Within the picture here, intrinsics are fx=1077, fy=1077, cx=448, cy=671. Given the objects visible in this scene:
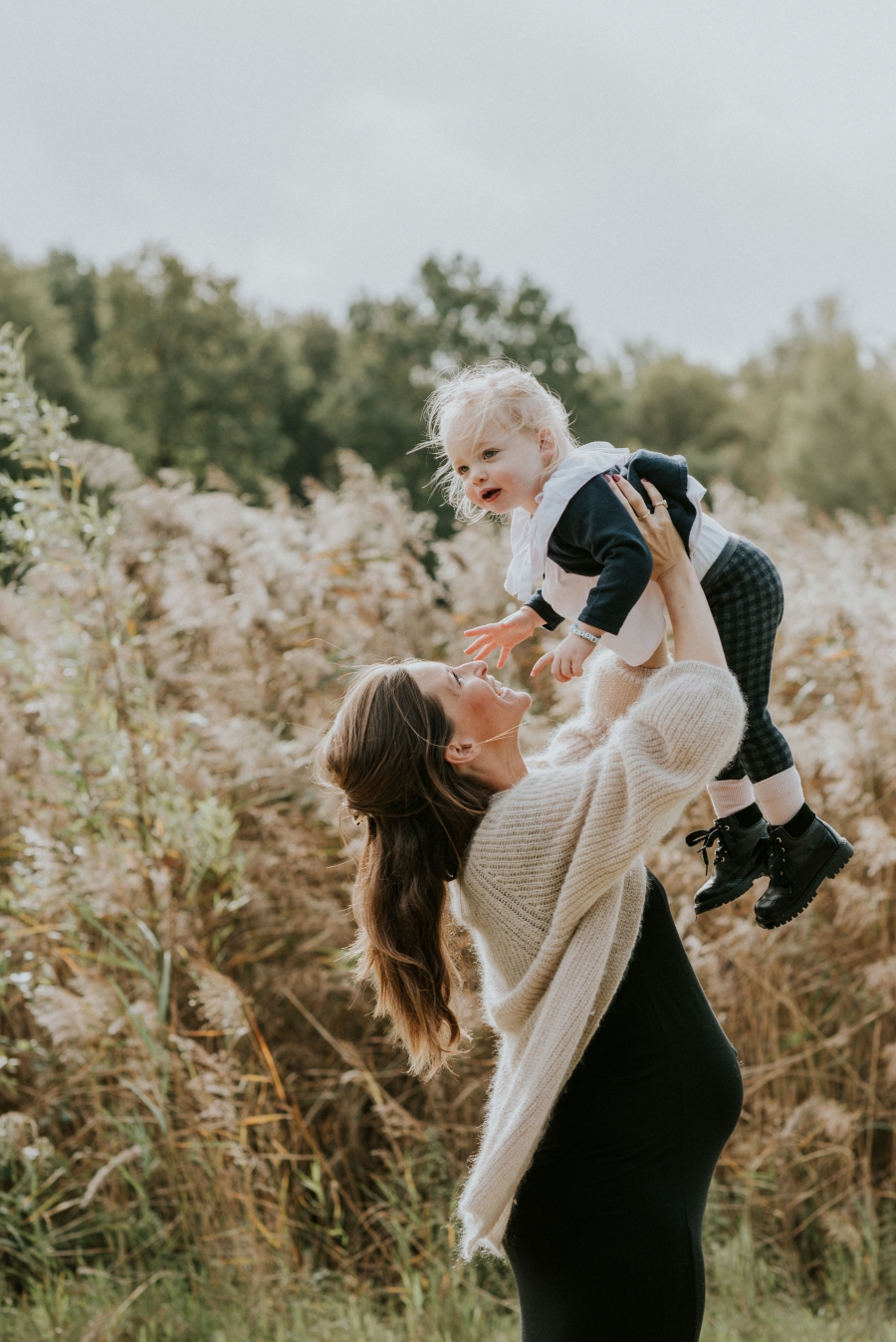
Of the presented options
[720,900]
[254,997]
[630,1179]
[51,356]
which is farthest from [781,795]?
[51,356]

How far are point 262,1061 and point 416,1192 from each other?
0.57 m

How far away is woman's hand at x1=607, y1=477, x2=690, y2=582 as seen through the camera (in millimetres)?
1689

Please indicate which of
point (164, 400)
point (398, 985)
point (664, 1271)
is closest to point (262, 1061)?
point (398, 985)

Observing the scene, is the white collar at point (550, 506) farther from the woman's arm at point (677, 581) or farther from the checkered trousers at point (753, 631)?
the checkered trousers at point (753, 631)

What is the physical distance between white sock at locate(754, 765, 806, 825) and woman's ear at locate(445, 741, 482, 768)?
53 centimetres

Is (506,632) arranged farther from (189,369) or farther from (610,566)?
(189,369)

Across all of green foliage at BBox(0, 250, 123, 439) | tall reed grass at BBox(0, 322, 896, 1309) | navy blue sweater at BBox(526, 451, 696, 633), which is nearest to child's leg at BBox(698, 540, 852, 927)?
navy blue sweater at BBox(526, 451, 696, 633)

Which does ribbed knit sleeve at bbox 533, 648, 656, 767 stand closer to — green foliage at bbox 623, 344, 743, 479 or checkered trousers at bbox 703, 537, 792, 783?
checkered trousers at bbox 703, 537, 792, 783

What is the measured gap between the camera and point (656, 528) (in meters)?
1.69

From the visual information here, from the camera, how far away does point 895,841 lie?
9.39ft

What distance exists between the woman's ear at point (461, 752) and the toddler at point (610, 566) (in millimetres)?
167

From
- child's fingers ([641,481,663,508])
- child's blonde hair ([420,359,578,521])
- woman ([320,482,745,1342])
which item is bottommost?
woman ([320,482,745,1342])

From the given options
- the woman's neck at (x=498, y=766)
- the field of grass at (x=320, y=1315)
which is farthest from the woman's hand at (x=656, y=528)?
the field of grass at (x=320, y=1315)

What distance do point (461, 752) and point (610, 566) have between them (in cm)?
42
